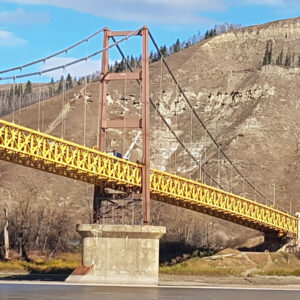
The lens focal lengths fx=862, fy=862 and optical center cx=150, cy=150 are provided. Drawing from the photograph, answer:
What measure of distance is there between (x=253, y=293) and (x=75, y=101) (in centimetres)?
11808

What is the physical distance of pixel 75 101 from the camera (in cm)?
17550

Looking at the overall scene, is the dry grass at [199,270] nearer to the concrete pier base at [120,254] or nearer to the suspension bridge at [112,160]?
the suspension bridge at [112,160]

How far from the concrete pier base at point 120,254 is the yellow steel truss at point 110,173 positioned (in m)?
4.14

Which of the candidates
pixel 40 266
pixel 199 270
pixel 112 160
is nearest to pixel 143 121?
pixel 112 160

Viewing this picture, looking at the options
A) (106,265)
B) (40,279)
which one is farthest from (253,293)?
(40,279)

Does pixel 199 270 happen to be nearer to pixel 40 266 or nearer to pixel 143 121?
pixel 40 266

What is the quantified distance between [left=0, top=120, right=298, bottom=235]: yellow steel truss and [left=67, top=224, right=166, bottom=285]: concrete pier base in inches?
163

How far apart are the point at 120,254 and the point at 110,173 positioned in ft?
20.7

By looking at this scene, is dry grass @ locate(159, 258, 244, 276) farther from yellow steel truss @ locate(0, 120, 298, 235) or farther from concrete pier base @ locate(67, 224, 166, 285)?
concrete pier base @ locate(67, 224, 166, 285)

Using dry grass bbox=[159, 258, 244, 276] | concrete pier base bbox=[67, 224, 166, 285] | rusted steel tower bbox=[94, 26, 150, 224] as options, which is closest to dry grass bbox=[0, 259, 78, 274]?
dry grass bbox=[159, 258, 244, 276]

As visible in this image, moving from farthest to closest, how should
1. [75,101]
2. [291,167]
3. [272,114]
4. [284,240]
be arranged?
[75,101] < [272,114] < [291,167] < [284,240]

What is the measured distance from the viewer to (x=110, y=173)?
6706cm

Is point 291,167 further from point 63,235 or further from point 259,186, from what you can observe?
point 63,235

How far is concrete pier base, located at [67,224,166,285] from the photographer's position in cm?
6588
